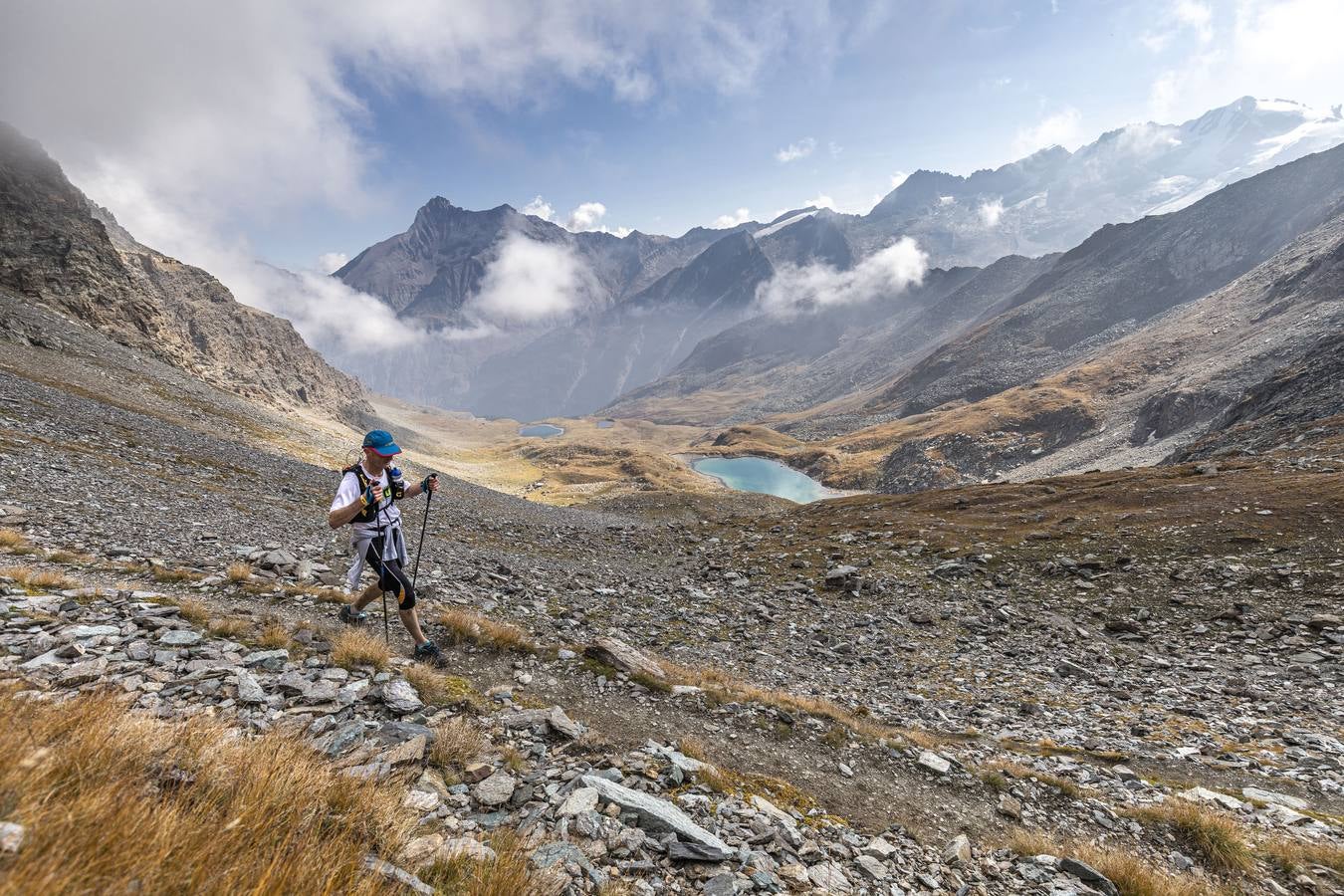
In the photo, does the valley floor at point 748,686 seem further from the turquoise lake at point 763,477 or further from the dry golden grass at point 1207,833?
the turquoise lake at point 763,477

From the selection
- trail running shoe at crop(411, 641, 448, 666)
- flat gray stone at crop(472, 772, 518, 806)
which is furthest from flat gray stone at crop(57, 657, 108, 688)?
flat gray stone at crop(472, 772, 518, 806)

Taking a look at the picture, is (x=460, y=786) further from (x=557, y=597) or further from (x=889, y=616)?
(x=889, y=616)

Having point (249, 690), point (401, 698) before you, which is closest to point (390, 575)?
point (401, 698)

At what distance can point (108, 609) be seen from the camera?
25.4 ft

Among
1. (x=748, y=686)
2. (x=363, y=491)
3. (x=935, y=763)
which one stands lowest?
(x=748, y=686)

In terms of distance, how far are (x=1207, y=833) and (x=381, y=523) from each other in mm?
12242

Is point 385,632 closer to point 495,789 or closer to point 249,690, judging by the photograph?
point 249,690

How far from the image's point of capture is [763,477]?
149750mm

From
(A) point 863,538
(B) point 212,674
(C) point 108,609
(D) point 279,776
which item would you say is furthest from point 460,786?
(A) point 863,538

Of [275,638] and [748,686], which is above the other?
[275,638]

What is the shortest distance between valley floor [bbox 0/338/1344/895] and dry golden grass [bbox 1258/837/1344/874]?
34 mm

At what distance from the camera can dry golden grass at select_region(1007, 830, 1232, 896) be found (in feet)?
18.1

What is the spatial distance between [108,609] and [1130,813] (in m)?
14.9

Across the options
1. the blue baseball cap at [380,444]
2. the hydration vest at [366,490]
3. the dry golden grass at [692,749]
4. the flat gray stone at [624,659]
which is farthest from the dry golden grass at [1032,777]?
the blue baseball cap at [380,444]
